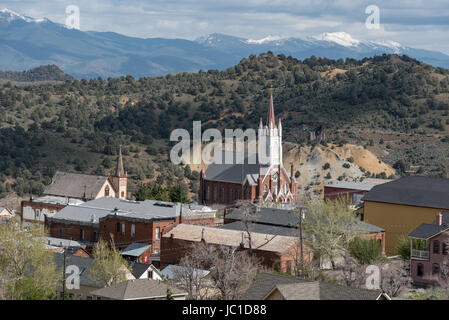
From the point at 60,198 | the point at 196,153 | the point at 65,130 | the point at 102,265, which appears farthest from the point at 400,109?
the point at 102,265

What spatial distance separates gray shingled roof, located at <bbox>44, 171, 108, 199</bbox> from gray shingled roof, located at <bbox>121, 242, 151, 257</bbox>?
25.7 meters

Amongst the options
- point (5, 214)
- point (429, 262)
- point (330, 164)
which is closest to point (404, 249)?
point (429, 262)

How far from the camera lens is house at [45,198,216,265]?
69.3m

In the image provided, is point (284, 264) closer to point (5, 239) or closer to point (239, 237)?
point (239, 237)

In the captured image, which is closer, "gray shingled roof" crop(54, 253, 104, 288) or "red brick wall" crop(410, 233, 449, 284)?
"red brick wall" crop(410, 233, 449, 284)

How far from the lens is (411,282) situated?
51344 mm

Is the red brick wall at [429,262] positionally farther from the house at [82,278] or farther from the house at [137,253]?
the house at [137,253]

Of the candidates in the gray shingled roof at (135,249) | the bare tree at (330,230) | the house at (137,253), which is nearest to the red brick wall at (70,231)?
the gray shingled roof at (135,249)

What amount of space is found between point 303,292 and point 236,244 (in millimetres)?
25386

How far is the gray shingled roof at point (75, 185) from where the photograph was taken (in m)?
94.4

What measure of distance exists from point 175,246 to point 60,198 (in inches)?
1274

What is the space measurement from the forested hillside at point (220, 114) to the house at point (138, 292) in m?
68.6

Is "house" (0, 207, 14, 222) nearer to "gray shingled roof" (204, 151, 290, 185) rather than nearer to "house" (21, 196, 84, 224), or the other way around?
"house" (21, 196, 84, 224)

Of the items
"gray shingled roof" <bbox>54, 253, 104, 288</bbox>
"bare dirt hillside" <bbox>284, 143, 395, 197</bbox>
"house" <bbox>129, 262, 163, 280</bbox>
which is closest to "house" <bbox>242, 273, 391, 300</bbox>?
"gray shingled roof" <bbox>54, 253, 104, 288</bbox>
